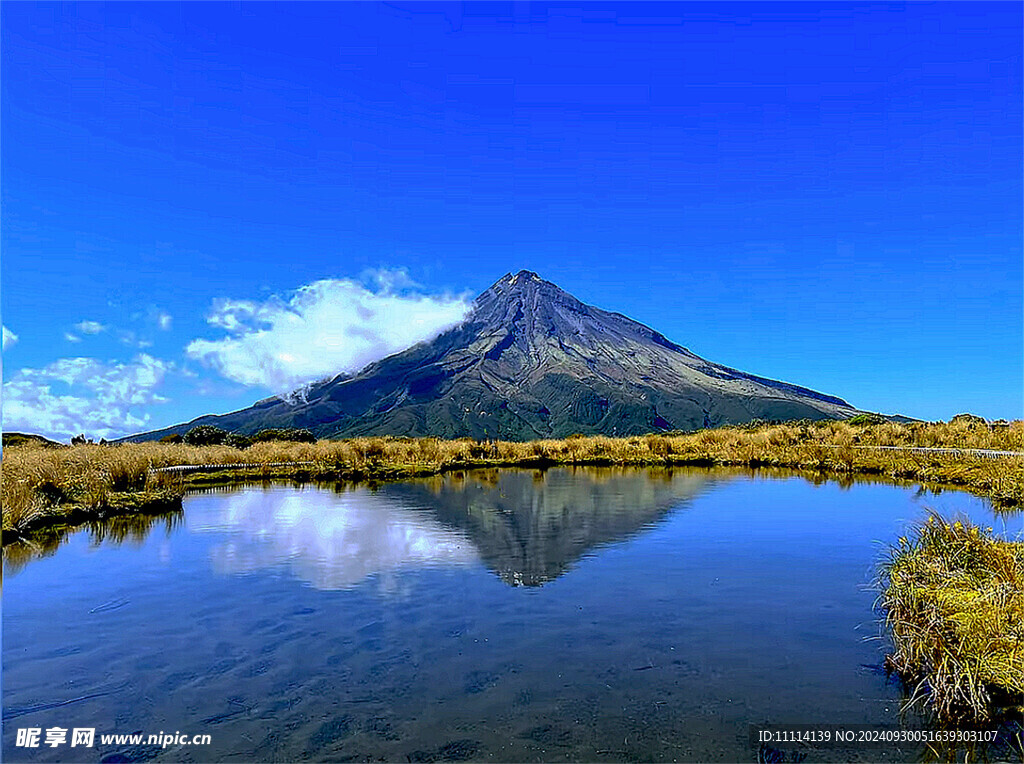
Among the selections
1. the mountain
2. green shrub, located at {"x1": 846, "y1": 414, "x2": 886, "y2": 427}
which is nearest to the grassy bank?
green shrub, located at {"x1": 846, "y1": 414, "x2": 886, "y2": 427}

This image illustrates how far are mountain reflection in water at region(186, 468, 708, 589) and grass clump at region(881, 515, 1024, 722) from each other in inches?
271

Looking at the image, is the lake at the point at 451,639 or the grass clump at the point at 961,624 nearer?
the grass clump at the point at 961,624

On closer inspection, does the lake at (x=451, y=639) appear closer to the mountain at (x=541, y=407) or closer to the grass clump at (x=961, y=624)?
the grass clump at (x=961, y=624)

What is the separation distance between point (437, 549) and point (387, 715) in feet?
29.6

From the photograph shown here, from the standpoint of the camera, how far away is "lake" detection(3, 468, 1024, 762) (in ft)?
23.9

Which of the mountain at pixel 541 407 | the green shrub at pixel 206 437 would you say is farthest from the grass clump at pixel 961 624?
the mountain at pixel 541 407

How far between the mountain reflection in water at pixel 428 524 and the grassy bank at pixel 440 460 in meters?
3.81

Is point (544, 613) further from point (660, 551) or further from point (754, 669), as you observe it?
point (660, 551)

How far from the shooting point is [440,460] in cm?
4350

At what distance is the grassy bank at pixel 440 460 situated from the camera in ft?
75.2

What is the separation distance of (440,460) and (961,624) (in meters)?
37.7

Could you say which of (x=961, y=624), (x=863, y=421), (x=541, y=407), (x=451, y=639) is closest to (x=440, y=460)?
(x=451, y=639)

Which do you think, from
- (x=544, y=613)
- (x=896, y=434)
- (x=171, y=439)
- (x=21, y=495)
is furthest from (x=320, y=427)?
(x=544, y=613)

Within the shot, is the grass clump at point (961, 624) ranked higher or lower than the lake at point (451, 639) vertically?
higher
